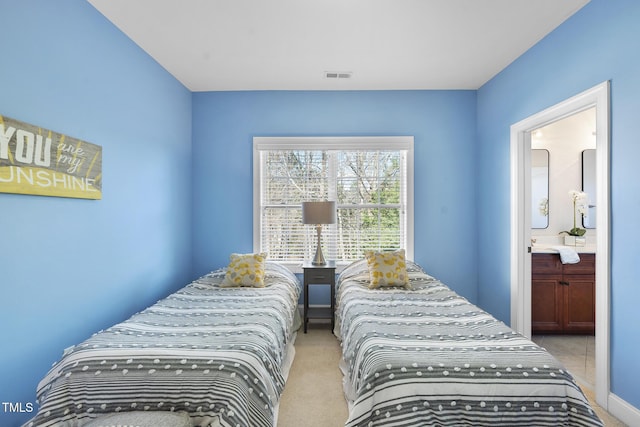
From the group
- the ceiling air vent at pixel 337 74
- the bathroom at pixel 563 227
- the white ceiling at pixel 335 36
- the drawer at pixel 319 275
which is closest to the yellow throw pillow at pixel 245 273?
the drawer at pixel 319 275

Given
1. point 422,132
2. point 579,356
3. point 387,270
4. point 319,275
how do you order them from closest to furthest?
point 579,356
point 387,270
point 319,275
point 422,132

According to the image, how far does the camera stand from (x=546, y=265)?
323 centimetres

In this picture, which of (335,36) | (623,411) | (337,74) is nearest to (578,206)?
(623,411)

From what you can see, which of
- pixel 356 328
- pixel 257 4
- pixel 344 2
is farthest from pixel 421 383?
pixel 257 4

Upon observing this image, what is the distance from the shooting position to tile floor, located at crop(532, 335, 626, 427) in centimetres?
210

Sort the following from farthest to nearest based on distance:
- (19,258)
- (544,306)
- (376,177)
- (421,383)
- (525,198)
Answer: (376,177), (544,306), (525,198), (19,258), (421,383)

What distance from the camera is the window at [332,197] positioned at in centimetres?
378

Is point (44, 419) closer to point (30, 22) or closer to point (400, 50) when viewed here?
point (30, 22)

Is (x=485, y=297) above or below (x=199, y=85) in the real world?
below

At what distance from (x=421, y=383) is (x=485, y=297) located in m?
2.49

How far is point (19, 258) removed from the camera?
172 centimetres

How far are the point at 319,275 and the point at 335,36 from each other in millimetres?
2223

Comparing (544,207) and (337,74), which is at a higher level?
(337,74)

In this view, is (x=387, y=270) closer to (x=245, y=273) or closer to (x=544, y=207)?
(x=245, y=273)
